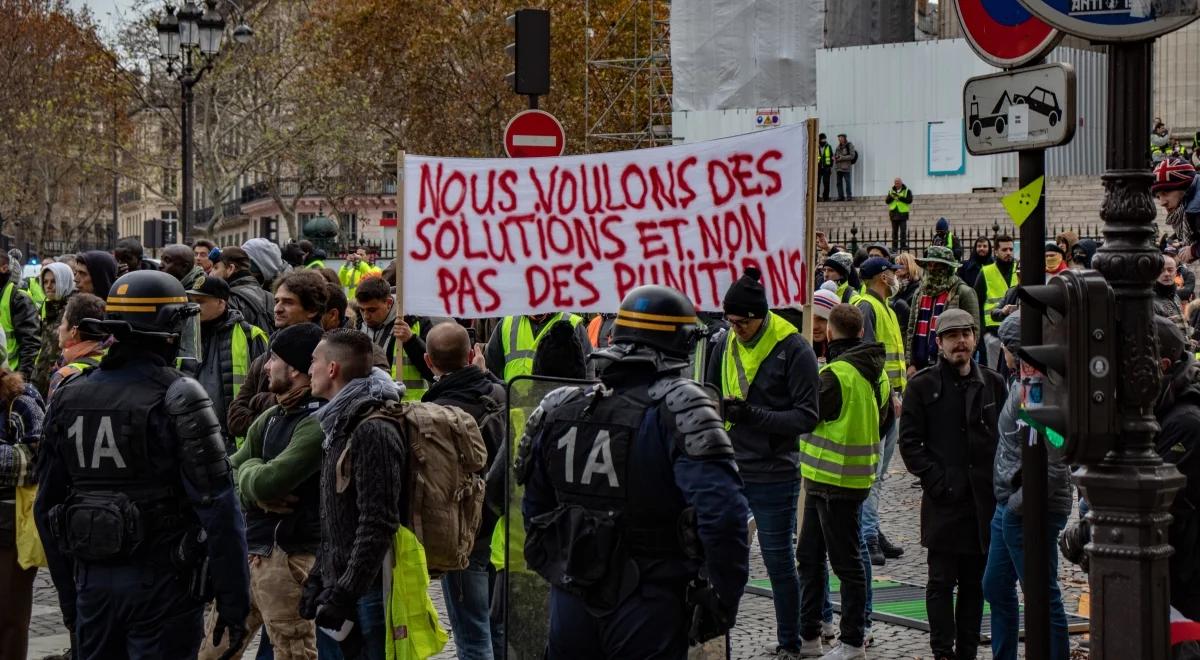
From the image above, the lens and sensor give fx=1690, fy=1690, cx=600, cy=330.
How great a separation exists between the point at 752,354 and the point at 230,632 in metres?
2.85

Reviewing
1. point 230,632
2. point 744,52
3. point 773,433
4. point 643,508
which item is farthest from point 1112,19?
point 744,52

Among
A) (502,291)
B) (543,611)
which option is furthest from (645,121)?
(543,611)

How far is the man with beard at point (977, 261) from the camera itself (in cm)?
1803

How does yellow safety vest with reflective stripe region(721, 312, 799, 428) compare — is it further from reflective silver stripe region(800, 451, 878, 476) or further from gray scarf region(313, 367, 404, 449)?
gray scarf region(313, 367, 404, 449)

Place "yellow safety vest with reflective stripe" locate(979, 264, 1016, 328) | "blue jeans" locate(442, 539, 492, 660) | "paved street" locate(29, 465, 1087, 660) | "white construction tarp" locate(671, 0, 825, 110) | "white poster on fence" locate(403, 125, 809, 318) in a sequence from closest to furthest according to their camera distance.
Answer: "blue jeans" locate(442, 539, 492, 660)
"paved street" locate(29, 465, 1087, 660)
"white poster on fence" locate(403, 125, 809, 318)
"yellow safety vest with reflective stripe" locate(979, 264, 1016, 328)
"white construction tarp" locate(671, 0, 825, 110)

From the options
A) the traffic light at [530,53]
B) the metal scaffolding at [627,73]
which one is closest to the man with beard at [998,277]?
the traffic light at [530,53]

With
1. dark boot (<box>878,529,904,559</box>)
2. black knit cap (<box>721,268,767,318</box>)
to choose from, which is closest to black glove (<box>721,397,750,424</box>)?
black knit cap (<box>721,268,767,318</box>)

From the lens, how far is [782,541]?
311 inches

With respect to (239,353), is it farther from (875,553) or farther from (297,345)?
(875,553)

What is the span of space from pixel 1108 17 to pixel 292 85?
126 feet

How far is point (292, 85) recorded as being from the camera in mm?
42375

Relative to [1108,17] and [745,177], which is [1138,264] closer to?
[1108,17]

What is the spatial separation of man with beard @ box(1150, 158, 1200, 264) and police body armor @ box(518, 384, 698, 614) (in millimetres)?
4473

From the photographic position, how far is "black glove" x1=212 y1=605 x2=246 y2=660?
597 centimetres
